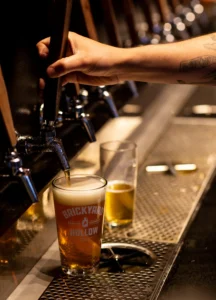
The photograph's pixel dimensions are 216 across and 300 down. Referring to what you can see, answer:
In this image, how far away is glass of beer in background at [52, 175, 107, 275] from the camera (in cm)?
159

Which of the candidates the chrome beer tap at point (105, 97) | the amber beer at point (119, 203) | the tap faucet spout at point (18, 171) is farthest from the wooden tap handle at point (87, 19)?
the tap faucet spout at point (18, 171)

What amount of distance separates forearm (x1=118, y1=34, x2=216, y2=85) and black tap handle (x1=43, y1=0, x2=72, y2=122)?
0.31 metres

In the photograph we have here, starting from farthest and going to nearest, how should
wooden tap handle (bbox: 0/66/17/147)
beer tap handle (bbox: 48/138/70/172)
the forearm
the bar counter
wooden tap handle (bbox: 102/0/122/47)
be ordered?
wooden tap handle (bbox: 102/0/122/47) < the forearm < the bar counter < beer tap handle (bbox: 48/138/70/172) < wooden tap handle (bbox: 0/66/17/147)

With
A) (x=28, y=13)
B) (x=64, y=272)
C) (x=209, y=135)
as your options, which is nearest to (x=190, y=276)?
(x=64, y=272)

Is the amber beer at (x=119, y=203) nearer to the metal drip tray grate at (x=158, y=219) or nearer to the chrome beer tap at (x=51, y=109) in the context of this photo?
the metal drip tray grate at (x=158, y=219)

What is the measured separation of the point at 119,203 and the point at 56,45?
662 millimetres

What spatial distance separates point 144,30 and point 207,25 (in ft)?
4.18

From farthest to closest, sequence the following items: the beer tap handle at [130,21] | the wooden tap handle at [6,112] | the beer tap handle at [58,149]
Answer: the beer tap handle at [130,21] → the beer tap handle at [58,149] → the wooden tap handle at [6,112]

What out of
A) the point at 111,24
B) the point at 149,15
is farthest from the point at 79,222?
the point at 149,15

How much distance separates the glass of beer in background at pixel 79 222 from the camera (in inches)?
62.6

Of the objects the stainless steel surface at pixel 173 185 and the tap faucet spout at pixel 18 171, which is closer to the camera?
the tap faucet spout at pixel 18 171

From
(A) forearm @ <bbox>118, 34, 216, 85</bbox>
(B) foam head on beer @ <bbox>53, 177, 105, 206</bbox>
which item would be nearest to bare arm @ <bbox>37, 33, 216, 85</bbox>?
(A) forearm @ <bbox>118, 34, 216, 85</bbox>

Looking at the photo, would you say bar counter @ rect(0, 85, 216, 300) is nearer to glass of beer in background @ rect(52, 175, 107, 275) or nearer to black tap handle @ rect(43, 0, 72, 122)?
glass of beer in background @ rect(52, 175, 107, 275)

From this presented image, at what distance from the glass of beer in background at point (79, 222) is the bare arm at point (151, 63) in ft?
0.92
